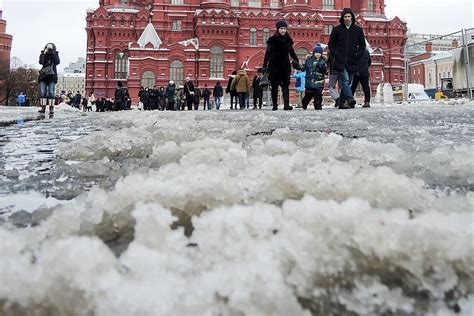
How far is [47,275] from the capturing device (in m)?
0.76

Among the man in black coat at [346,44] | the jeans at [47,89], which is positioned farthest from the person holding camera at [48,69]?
the man in black coat at [346,44]

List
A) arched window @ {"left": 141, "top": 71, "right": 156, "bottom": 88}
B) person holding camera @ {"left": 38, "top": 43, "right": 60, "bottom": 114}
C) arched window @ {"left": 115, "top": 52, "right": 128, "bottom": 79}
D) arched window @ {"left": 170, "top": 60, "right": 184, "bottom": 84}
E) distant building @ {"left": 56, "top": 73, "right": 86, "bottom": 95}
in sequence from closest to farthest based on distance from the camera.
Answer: person holding camera @ {"left": 38, "top": 43, "right": 60, "bottom": 114} < arched window @ {"left": 141, "top": 71, "right": 156, "bottom": 88} < arched window @ {"left": 170, "top": 60, "right": 184, "bottom": 84} < arched window @ {"left": 115, "top": 52, "right": 128, "bottom": 79} < distant building @ {"left": 56, "top": 73, "right": 86, "bottom": 95}

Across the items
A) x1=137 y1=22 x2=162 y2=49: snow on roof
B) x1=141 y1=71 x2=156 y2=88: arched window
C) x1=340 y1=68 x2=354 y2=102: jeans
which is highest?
x1=137 y1=22 x2=162 y2=49: snow on roof

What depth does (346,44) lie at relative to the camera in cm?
779

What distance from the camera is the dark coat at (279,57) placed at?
8086mm

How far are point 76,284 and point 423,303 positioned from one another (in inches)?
24.1

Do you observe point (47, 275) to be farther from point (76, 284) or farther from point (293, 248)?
point (293, 248)

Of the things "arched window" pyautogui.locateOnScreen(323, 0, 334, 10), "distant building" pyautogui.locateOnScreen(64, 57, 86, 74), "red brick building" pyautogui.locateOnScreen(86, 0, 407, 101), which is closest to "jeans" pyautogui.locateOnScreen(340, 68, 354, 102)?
"red brick building" pyautogui.locateOnScreen(86, 0, 407, 101)

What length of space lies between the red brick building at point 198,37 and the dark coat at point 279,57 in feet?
92.9

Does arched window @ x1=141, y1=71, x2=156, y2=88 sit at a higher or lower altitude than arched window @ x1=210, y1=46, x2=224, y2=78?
lower

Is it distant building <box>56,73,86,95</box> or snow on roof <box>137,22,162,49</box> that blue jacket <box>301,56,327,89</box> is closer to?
snow on roof <box>137,22,162,49</box>

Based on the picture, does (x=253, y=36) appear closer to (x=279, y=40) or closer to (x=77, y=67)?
(x=279, y=40)

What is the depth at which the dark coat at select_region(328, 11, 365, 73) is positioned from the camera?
7750mm

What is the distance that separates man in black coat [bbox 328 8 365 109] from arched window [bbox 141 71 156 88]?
29.7 m
